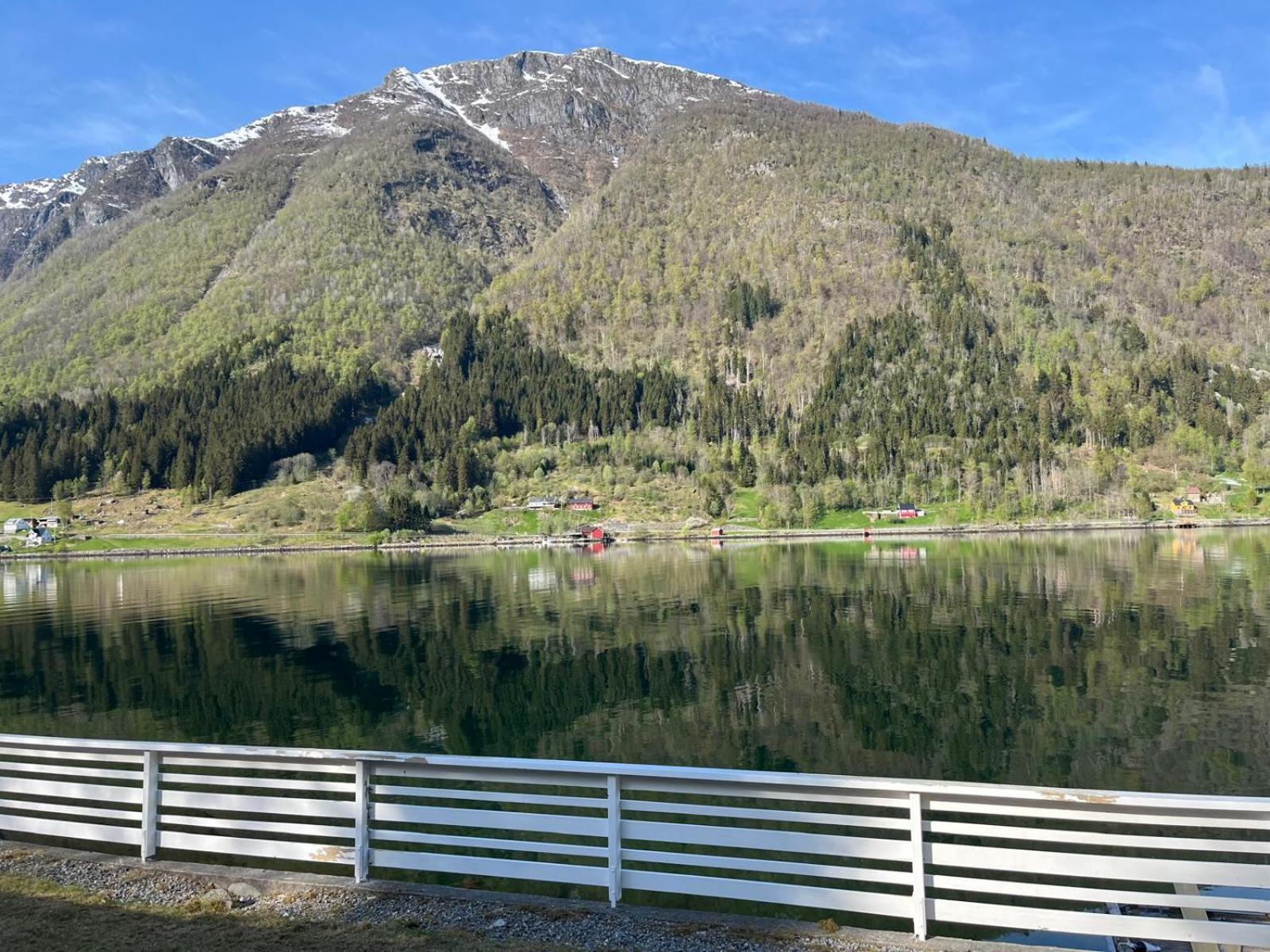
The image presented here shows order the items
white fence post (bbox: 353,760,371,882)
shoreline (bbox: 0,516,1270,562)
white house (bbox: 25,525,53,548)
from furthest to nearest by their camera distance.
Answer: white house (bbox: 25,525,53,548), shoreline (bbox: 0,516,1270,562), white fence post (bbox: 353,760,371,882)

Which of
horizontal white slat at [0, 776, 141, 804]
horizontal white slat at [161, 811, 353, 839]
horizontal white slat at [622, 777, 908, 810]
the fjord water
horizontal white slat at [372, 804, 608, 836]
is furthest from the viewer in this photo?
the fjord water

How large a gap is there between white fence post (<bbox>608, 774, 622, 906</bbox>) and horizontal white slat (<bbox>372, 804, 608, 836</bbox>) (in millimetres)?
186

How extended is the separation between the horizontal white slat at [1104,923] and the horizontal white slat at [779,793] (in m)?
1.24

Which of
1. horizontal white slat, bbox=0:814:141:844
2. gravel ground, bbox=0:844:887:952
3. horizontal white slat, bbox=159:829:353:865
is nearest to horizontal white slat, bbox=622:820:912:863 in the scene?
gravel ground, bbox=0:844:887:952

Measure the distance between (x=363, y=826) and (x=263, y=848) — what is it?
1.97 meters

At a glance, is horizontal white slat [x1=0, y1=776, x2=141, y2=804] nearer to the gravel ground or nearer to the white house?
the gravel ground

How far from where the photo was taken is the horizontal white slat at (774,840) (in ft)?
31.9

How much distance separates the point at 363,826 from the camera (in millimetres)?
11875

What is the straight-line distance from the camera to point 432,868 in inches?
437

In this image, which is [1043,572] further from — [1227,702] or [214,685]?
[214,685]

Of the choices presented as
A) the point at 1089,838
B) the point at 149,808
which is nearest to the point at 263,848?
the point at 149,808

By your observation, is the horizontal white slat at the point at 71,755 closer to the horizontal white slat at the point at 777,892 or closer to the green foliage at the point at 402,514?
the horizontal white slat at the point at 777,892

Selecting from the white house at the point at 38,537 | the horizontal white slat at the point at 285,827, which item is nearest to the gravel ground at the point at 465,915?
the horizontal white slat at the point at 285,827

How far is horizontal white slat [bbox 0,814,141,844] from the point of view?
13.4 m
